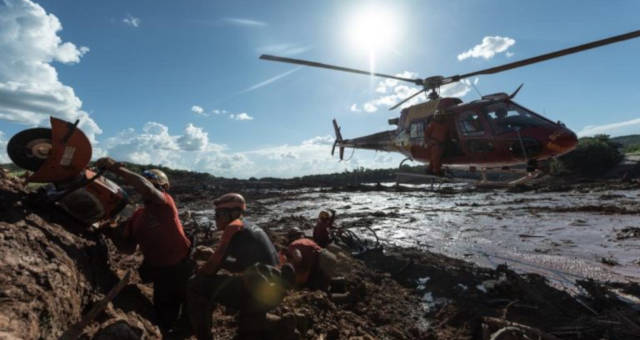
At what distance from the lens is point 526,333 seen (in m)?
3.63

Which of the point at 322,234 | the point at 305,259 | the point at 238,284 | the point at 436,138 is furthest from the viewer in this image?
the point at 436,138

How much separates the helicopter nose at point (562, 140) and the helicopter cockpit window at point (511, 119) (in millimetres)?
341

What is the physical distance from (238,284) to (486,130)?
25.1 ft

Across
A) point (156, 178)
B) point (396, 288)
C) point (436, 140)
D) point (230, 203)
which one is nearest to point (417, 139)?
point (436, 140)

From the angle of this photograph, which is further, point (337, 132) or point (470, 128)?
point (337, 132)

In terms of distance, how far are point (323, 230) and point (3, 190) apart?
5199 mm

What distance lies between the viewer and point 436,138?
9312mm

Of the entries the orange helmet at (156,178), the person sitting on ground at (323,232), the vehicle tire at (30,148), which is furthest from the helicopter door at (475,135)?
the vehicle tire at (30,148)

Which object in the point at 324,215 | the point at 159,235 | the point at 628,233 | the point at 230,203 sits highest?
the point at 230,203

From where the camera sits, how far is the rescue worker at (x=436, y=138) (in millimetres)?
9273

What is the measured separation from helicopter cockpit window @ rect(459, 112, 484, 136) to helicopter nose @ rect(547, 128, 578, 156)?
5.06ft

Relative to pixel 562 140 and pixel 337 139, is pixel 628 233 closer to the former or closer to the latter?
pixel 562 140

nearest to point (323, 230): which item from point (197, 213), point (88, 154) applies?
point (88, 154)

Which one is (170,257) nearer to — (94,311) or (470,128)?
(94,311)
